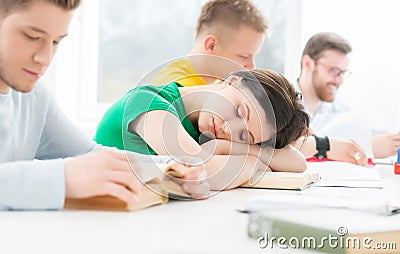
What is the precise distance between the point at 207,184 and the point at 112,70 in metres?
1.98

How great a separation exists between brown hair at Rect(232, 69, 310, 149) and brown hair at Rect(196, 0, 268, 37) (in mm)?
721

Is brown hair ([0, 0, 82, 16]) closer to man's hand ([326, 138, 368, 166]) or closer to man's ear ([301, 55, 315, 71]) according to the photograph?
man's hand ([326, 138, 368, 166])

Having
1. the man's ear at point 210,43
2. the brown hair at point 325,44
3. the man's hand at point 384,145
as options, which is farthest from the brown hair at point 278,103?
the brown hair at point 325,44

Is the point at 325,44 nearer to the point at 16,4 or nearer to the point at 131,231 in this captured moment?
the point at 16,4

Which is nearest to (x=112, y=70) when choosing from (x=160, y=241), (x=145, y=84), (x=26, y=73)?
(x=145, y=84)

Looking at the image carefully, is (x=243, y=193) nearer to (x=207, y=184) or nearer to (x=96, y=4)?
(x=207, y=184)

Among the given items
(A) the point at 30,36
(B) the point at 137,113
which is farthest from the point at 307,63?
(A) the point at 30,36

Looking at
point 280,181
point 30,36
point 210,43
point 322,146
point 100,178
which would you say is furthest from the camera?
point 210,43

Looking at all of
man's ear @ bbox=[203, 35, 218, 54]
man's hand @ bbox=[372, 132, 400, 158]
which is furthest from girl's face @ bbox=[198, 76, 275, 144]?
man's hand @ bbox=[372, 132, 400, 158]

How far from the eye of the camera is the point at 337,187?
3.89ft

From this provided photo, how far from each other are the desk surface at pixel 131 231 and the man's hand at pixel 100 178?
2cm

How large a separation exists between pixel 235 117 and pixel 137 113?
19cm

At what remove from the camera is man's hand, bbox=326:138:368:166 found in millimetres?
1768

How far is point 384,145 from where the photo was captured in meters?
2.18
